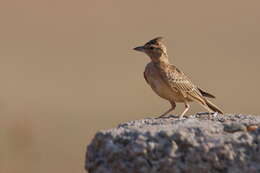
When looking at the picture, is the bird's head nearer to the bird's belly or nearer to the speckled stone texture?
the bird's belly

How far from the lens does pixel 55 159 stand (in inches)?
755

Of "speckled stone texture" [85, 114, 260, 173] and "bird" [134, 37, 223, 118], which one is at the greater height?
"bird" [134, 37, 223, 118]

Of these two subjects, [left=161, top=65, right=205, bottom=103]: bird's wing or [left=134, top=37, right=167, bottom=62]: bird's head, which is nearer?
[left=161, top=65, right=205, bottom=103]: bird's wing

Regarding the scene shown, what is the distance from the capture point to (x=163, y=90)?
11797mm

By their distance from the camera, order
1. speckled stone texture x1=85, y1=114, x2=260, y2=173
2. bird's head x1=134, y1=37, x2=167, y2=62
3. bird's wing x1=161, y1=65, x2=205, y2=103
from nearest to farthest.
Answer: speckled stone texture x1=85, y1=114, x2=260, y2=173 < bird's wing x1=161, y1=65, x2=205, y2=103 < bird's head x1=134, y1=37, x2=167, y2=62

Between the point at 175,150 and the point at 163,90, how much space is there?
4.35 meters

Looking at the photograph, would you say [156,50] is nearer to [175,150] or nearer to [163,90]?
[163,90]

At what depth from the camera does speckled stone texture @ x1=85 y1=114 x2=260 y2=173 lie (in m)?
7.41

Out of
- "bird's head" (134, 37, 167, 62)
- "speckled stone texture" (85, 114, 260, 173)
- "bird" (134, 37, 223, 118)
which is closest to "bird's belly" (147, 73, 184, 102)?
"bird" (134, 37, 223, 118)

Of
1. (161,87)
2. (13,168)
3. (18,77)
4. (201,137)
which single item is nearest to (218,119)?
(201,137)

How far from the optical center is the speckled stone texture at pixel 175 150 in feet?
24.3

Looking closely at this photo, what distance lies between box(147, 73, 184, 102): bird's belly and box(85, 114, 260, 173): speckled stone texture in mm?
3819

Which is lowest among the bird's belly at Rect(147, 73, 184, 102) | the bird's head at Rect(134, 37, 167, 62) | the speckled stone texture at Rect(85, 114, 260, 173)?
the speckled stone texture at Rect(85, 114, 260, 173)

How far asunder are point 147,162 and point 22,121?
4.84 m
